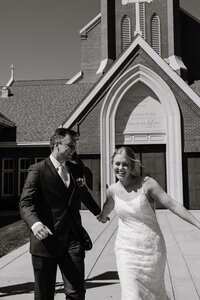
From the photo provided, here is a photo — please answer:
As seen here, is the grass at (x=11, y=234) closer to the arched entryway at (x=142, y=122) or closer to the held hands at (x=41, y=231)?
the arched entryway at (x=142, y=122)

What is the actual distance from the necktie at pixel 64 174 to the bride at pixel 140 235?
1.72 feet

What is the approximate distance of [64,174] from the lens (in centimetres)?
349

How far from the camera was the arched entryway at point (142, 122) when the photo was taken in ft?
53.6

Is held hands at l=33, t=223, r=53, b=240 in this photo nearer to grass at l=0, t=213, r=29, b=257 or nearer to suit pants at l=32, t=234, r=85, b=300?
suit pants at l=32, t=234, r=85, b=300

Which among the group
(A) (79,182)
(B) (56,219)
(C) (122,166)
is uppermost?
(C) (122,166)

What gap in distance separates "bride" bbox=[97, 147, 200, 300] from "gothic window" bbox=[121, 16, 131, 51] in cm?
2144

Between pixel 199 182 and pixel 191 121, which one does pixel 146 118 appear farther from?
pixel 199 182

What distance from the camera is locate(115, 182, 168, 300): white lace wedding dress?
317cm

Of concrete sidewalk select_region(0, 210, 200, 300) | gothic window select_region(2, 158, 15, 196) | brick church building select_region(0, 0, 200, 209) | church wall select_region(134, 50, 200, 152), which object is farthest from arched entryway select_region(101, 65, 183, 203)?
concrete sidewalk select_region(0, 210, 200, 300)

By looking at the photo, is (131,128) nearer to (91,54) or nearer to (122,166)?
(91,54)

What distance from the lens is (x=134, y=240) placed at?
3.23m

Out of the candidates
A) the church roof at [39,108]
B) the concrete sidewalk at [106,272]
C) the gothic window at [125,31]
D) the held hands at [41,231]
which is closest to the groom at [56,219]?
the held hands at [41,231]

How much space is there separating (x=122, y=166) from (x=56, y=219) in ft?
2.71

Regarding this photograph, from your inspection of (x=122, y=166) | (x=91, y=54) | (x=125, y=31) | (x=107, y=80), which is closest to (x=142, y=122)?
(x=107, y=80)
